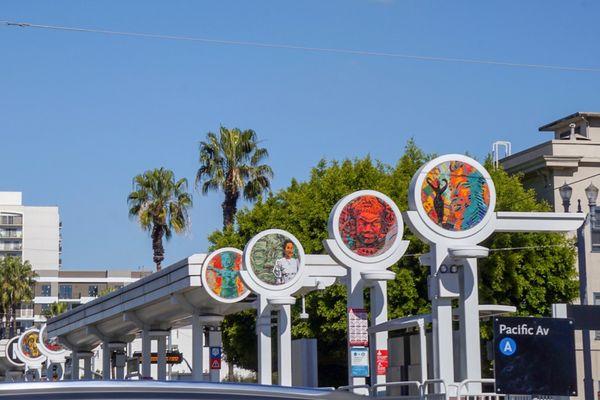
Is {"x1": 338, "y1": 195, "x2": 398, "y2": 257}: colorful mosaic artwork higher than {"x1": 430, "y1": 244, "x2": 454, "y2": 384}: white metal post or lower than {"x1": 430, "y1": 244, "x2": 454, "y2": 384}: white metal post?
higher

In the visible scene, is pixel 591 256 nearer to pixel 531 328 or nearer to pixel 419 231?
pixel 419 231

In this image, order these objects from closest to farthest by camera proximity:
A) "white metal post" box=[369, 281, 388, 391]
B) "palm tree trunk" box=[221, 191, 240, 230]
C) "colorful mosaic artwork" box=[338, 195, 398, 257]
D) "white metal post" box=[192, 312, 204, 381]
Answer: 1. "white metal post" box=[369, 281, 388, 391]
2. "colorful mosaic artwork" box=[338, 195, 398, 257]
3. "white metal post" box=[192, 312, 204, 381]
4. "palm tree trunk" box=[221, 191, 240, 230]

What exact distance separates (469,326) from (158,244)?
59.2 m

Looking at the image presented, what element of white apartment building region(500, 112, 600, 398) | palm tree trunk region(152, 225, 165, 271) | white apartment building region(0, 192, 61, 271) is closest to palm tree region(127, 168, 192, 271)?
palm tree trunk region(152, 225, 165, 271)

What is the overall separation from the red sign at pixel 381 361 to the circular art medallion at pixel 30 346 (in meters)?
48.6

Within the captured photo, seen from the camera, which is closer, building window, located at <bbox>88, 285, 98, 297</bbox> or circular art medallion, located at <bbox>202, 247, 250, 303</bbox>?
circular art medallion, located at <bbox>202, 247, 250, 303</bbox>

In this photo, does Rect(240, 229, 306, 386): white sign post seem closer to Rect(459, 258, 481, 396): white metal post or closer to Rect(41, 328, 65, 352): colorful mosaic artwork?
Rect(459, 258, 481, 396): white metal post

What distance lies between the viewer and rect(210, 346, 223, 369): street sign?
3681 cm

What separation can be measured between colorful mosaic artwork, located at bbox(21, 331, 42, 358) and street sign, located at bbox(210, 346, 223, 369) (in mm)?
35850

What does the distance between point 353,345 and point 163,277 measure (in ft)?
48.2

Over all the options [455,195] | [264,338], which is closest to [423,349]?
[455,195]

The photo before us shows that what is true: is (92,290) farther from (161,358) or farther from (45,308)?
(161,358)

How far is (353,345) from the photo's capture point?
85.8 ft

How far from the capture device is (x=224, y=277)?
36.4m
